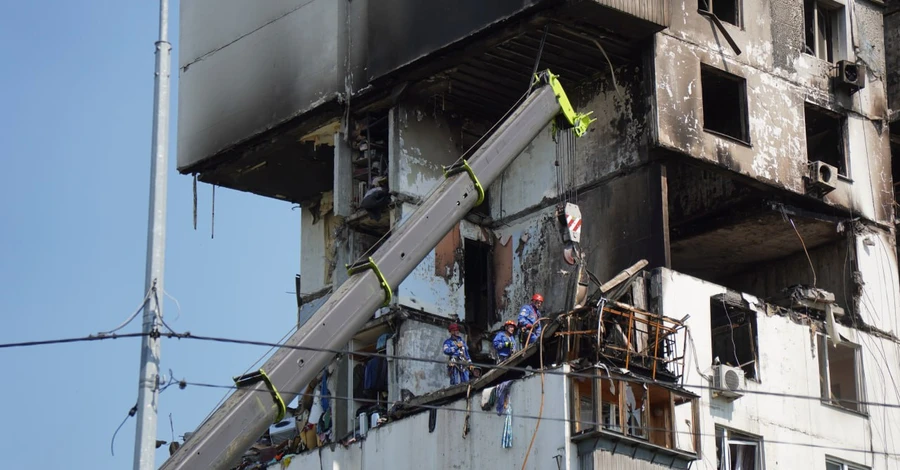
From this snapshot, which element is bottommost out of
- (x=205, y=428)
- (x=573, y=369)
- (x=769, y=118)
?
(x=205, y=428)

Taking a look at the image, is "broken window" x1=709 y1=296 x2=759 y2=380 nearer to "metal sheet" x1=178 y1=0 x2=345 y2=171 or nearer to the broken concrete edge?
the broken concrete edge

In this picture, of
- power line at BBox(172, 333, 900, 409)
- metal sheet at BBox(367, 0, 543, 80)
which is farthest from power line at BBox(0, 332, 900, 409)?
metal sheet at BBox(367, 0, 543, 80)

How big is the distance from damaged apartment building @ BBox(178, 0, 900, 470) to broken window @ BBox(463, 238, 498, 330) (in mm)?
52

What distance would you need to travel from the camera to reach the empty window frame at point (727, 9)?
1624 inches

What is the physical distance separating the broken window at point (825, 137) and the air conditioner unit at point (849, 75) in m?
0.84

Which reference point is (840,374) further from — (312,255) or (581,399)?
(312,255)

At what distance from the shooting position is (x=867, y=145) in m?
43.3

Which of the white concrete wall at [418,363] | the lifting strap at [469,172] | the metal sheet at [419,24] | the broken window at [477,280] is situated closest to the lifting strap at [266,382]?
the lifting strap at [469,172]

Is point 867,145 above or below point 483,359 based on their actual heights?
above

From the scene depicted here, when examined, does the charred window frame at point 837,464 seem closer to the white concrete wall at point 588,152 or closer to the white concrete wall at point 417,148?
the white concrete wall at point 588,152

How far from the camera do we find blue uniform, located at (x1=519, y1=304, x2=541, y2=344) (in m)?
36.0

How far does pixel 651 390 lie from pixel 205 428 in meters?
11.2

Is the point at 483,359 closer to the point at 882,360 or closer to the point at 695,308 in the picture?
the point at 695,308

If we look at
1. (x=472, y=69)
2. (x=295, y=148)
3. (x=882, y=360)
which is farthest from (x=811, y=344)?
(x=295, y=148)
